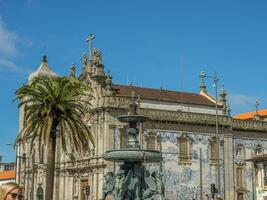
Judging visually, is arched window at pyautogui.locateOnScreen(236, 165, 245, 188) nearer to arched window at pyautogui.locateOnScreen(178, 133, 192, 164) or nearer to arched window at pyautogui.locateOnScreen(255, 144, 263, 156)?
arched window at pyautogui.locateOnScreen(255, 144, 263, 156)

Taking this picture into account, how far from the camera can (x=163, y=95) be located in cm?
5881

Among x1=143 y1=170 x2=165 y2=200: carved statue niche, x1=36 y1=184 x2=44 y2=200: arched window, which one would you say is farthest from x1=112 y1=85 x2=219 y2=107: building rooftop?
x1=143 y1=170 x2=165 y2=200: carved statue niche

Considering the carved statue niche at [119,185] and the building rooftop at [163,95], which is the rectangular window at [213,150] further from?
the carved statue niche at [119,185]

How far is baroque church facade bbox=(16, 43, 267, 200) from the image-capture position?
168ft

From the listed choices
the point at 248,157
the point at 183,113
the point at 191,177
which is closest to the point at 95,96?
the point at 183,113

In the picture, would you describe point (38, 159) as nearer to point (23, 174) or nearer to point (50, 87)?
point (23, 174)

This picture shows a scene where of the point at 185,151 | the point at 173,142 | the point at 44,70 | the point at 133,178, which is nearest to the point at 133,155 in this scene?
the point at 133,178

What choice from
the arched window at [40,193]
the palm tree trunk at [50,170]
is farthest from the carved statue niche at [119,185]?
the arched window at [40,193]

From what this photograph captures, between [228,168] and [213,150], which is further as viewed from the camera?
[228,168]

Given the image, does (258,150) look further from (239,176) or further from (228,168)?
(228,168)

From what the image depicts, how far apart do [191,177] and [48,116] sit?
23.8 metres

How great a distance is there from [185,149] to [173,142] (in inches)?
66.0

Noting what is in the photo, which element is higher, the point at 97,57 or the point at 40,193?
the point at 97,57

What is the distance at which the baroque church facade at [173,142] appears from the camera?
2021 inches
